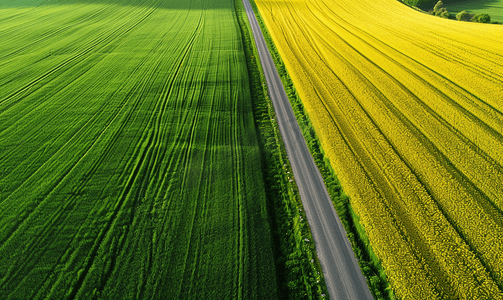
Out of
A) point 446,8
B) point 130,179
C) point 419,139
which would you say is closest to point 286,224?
point 130,179

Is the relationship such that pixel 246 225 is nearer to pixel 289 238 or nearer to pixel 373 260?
pixel 289 238

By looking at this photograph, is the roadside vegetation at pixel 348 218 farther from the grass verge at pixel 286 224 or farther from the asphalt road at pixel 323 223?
the grass verge at pixel 286 224

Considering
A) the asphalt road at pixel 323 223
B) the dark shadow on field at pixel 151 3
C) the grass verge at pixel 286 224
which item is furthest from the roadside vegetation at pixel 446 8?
the grass verge at pixel 286 224

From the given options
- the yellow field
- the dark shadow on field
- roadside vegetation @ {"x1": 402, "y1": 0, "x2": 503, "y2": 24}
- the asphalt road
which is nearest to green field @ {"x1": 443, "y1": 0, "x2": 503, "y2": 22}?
roadside vegetation @ {"x1": 402, "y1": 0, "x2": 503, "y2": 24}

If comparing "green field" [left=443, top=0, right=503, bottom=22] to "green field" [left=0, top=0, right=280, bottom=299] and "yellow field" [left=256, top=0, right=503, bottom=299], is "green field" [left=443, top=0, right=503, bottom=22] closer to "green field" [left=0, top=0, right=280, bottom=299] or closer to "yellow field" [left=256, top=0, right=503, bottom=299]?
"yellow field" [left=256, top=0, right=503, bottom=299]

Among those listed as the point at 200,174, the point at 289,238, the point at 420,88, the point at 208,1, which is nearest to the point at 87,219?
the point at 200,174

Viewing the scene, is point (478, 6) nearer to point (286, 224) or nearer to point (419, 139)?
point (419, 139)
